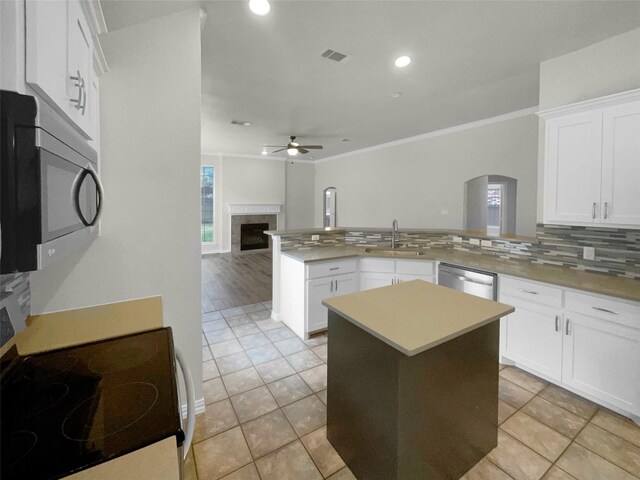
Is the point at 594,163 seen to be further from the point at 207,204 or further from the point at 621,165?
the point at 207,204

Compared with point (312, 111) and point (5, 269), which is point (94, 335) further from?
point (312, 111)

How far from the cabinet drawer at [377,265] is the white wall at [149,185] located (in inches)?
76.5

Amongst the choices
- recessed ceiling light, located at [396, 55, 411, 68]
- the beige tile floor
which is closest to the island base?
the beige tile floor

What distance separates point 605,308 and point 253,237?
769 centimetres

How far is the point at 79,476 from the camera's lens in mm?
583

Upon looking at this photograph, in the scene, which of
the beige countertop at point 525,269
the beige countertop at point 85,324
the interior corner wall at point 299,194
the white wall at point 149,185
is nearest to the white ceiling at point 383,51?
the white wall at point 149,185

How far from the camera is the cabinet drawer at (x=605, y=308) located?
1.83 meters

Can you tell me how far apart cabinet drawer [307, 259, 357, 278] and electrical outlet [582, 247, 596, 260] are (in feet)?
6.88

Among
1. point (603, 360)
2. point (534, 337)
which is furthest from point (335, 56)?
point (603, 360)

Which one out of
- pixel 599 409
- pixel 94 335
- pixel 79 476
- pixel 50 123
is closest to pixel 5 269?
pixel 50 123

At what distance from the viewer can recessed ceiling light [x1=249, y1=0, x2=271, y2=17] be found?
6.14 feet

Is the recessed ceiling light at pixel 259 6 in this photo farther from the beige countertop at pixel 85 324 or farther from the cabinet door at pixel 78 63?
the beige countertop at pixel 85 324

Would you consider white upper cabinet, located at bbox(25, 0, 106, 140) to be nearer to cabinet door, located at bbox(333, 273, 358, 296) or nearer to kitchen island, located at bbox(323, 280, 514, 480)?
kitchen island, located at bbox(323, 280, 514, 480)

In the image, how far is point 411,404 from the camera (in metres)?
1.31
